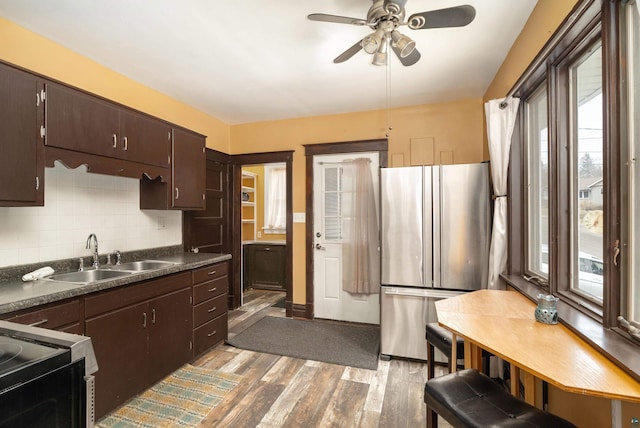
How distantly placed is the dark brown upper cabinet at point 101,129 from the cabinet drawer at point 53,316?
1022 mm

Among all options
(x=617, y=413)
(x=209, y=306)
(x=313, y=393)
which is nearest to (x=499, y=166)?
(x=617, y=413)

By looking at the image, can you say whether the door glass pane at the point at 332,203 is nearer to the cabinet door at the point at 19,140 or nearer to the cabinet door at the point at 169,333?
the cabinet door at the point at 169,333

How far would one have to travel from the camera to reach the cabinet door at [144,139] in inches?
94.7

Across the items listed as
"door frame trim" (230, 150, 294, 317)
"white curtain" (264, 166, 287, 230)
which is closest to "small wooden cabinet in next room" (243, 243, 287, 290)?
"white curtain" (264, 166, 287, 230)

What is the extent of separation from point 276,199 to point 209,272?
2.93 m

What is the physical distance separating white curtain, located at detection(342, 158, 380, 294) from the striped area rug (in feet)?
5.83

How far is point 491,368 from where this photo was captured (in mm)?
2502

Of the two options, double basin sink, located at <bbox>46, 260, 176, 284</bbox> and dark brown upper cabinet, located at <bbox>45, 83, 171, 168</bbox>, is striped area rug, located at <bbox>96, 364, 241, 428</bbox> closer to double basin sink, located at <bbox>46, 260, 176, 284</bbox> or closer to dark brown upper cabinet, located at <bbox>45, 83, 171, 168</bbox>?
double basin sink, located at <bbox>46, 260, 176, 284</bbox>

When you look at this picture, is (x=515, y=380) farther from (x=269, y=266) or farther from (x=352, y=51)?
(x=269, y=266)

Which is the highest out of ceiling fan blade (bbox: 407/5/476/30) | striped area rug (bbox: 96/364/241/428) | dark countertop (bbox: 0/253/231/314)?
ceiling fan blade (bbox: 407/5/476/30)

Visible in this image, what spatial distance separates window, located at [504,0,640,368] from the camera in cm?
119

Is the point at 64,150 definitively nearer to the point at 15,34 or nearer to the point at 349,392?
the point at 15,34

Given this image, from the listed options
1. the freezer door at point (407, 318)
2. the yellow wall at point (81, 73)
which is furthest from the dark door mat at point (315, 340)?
the yellow wall at point (81, 73)

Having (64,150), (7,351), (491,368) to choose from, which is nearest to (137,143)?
(64,150)
